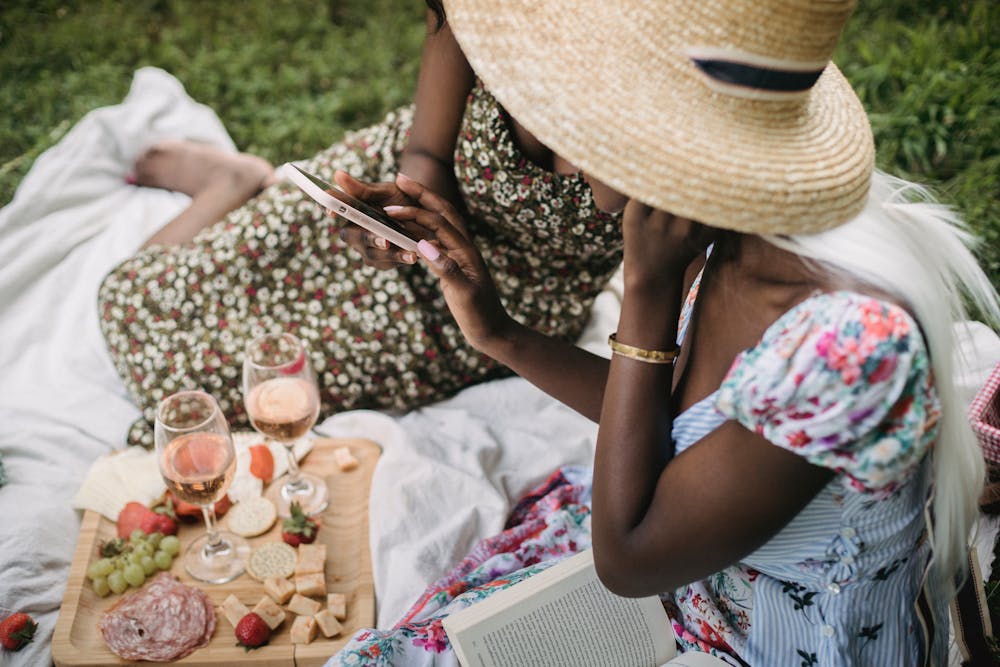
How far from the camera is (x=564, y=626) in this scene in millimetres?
1428

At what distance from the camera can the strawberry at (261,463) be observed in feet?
6.47

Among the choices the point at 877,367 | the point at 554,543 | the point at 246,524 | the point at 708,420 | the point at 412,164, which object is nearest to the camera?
the point at 877,367

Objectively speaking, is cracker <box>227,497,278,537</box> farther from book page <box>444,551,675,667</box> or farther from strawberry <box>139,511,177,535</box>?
book page <box>444,551,675,667</box>

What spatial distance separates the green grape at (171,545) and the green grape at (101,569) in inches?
4.1

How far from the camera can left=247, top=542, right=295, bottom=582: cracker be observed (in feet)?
5.74

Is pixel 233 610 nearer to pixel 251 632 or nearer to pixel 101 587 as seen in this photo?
pixel 251 632

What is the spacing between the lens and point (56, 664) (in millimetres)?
1599

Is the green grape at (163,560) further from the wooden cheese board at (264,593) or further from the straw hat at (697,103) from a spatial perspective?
the straw hat at (697,103)

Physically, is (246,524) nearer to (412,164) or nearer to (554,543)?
(554,543)

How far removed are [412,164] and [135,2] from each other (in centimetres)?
308

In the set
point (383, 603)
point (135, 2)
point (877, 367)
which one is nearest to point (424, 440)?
point (383, 603)

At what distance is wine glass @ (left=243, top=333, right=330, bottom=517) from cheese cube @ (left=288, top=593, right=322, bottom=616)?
24 cm

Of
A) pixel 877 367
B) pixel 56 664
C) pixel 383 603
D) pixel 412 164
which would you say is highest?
pixel 877 367

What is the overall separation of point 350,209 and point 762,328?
713mm
